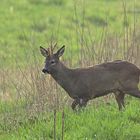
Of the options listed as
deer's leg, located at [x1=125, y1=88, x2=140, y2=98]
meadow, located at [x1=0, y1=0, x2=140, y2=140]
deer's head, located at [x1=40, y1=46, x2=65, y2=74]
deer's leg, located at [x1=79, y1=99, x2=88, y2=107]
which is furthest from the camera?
deer's leg, located at [x1=125, y1=88, x2=140, y2=98]

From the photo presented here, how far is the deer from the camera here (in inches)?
378

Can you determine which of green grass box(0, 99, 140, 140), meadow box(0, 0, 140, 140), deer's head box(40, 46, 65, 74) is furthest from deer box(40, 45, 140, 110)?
green grass box(0, 99, 140, 140)

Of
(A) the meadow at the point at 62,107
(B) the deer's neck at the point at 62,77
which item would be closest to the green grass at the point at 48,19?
(A) the meadow at the point at 62,107

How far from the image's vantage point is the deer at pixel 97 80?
959 centimetres

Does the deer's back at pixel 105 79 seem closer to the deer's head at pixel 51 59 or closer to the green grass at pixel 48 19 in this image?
the deer's head at pixel 51 59

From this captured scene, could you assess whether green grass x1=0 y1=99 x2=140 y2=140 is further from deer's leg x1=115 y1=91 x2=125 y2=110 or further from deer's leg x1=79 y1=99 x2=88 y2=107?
deer's leg x1=115 y1=91 x2=125 y2=110

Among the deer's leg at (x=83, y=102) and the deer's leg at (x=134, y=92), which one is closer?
the deer's leg at (x=83, y=102)

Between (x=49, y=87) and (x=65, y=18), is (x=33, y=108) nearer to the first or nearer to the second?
(x=49, y=87)

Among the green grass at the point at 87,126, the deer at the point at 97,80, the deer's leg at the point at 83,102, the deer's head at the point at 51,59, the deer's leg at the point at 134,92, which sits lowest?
the green grass at the point at 87,126

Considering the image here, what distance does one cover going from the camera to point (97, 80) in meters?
9.73

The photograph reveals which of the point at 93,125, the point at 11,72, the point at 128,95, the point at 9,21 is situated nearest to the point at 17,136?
the point at 93,125

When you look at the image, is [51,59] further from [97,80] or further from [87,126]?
[87,126]

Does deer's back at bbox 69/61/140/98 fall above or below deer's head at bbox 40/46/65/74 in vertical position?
below

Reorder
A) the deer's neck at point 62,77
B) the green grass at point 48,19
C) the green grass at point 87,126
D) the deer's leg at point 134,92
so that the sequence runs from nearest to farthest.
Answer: the green grass at point 87,126
the deer's leg at point 134,92
the deer's neck at point 62,77
the green grass at point 48,19
